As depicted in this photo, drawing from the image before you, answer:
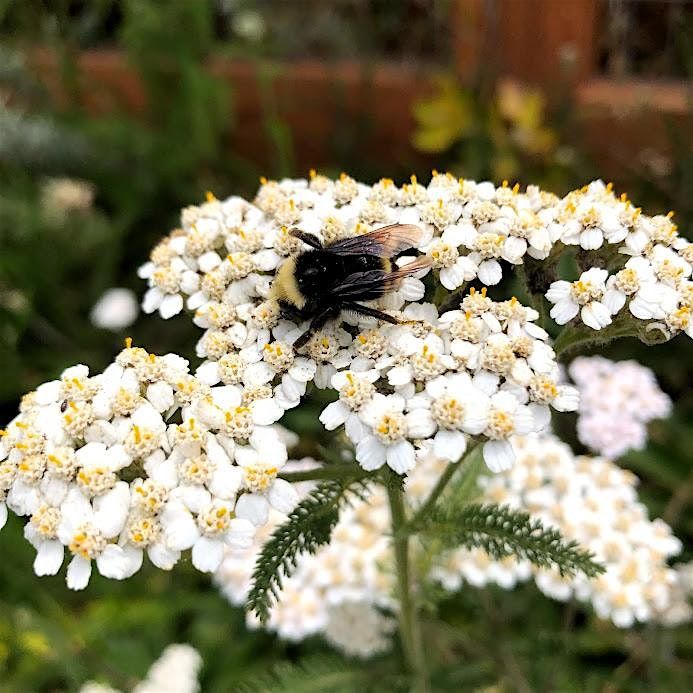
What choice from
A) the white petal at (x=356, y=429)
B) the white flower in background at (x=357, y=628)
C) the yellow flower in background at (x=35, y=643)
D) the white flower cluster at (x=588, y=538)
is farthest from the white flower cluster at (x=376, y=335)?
the yellow flower in background at (x=35, y=643)

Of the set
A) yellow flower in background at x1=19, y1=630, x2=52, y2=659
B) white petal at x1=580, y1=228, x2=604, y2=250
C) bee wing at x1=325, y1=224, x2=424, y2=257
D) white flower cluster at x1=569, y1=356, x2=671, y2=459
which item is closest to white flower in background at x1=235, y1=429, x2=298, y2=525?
bee wing at x1=325, y1=224, x2=424, y2=257

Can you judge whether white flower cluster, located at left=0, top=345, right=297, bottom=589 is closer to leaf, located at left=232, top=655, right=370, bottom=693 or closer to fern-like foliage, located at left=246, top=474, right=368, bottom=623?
fern-like foliage, located at left=246, top=474, right=368, bottom=623

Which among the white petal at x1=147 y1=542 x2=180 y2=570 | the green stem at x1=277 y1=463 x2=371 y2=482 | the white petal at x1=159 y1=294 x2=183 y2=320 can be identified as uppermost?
the white petal at x1=159 y1=294 x2=183 y2=320

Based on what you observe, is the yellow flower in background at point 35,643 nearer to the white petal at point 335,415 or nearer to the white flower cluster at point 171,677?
the white flower cluster at point 171,677

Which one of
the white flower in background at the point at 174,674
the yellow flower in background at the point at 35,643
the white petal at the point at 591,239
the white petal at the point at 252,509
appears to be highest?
the white petal at the point at 591,239

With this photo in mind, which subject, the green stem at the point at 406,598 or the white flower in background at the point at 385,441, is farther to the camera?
the green stem at the point at 406,598

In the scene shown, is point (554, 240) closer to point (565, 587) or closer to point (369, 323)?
point (369, 323)
